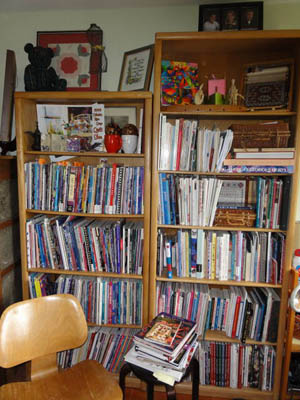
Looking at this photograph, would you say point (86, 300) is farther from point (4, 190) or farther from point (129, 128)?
point (129, 128)

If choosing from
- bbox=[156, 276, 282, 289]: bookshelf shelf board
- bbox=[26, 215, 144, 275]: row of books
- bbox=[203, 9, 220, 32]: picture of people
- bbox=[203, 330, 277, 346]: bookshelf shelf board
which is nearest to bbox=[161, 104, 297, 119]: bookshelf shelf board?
bbox=[203, 9, 220, 32]: picture of people

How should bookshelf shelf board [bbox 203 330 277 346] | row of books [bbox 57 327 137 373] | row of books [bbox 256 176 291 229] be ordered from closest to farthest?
row of books [bbox 256 176 291 229] < bookshelf shelf board [bbox 203 330 277 346] < row of books [bbox 57 327 137 373]

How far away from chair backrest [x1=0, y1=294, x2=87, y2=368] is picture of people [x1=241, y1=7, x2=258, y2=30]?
5.92 ft

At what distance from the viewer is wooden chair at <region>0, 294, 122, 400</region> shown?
1.22 metres

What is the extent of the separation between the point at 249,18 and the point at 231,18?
0.11 metres

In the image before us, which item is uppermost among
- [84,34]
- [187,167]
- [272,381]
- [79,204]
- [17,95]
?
[84,34]

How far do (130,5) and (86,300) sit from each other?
1883mm

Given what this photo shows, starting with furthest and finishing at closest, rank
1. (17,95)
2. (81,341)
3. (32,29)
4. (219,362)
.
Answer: (32,29)
(219,362)
(17,95)
(81,341)

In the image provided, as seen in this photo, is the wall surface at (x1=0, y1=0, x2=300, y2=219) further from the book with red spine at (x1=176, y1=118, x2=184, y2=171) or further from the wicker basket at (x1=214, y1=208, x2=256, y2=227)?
the wicker basket at (x1=214, y1=208, x2=256, y2=227)

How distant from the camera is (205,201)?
5.23 feet

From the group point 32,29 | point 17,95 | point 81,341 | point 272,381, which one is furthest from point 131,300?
point 32,29

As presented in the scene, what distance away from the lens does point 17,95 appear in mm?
1601

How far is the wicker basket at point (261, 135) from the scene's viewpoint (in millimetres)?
1483

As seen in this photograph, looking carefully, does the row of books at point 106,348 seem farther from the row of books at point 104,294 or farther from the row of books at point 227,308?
the row of books at point 227,308
